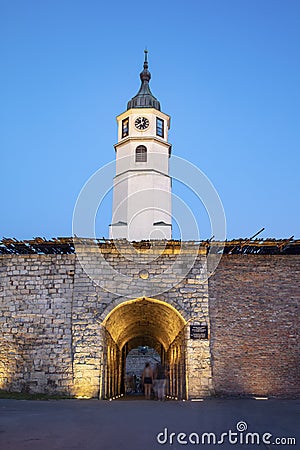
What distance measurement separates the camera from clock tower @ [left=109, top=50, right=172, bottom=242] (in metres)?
24.9

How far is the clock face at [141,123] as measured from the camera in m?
26.1

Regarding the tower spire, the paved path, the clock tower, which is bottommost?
the paved path

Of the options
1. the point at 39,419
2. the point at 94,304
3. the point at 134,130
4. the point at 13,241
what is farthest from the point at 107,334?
the point at 134,130

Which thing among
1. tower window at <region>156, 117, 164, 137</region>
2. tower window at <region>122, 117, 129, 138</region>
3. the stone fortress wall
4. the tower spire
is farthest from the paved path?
the tower spire

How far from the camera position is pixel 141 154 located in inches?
1017

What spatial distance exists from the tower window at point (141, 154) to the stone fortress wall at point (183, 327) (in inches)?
462

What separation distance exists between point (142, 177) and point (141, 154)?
136 centimetres

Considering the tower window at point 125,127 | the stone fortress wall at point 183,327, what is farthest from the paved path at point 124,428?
the tower window at point 125,127

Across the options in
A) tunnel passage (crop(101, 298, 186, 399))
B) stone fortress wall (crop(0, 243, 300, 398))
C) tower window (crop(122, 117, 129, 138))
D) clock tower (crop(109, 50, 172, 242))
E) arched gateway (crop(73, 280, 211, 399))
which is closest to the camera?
arched gateway (crop(73, 280, 211, 399))

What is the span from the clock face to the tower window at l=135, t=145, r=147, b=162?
115 centimetres

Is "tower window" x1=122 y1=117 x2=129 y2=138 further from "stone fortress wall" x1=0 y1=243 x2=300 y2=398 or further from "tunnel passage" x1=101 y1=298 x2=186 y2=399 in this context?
"stone fortress wall" x1=0 y1=243 x2=300 y2=398

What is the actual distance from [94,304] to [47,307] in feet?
5.04

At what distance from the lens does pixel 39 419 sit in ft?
24.5

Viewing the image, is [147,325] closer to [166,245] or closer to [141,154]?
[166,245]
